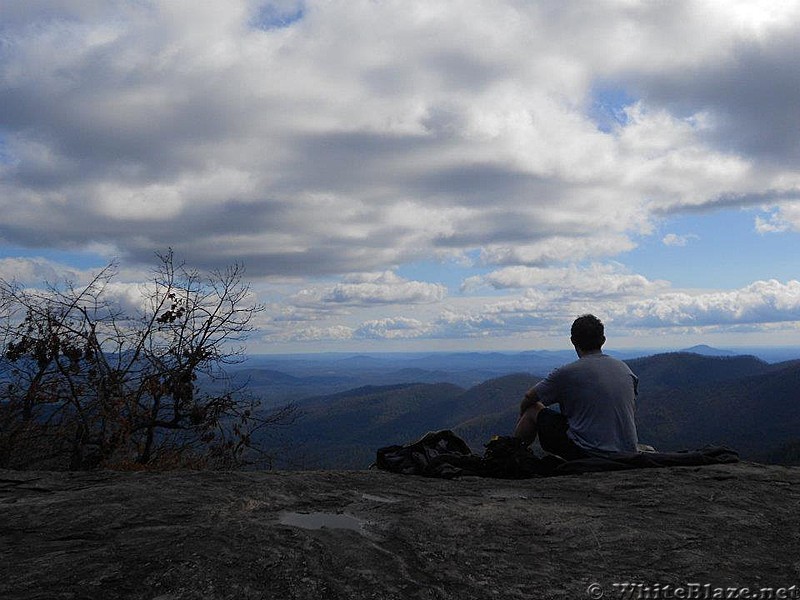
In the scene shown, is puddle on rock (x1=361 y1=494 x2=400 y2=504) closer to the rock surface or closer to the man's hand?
the rock surface

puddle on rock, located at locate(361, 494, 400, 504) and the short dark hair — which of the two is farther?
the short dark hair

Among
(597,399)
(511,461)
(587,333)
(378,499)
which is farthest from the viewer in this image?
(587,333)

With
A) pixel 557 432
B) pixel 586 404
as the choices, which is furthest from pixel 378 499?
pixel 586 404

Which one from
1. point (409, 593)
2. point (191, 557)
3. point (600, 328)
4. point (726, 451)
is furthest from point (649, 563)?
point (726, 451)

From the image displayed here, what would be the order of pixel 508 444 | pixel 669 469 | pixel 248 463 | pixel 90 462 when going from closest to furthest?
pixel 669 469 < pixel 508 444 < pixel 90 462 < pixel 248 463

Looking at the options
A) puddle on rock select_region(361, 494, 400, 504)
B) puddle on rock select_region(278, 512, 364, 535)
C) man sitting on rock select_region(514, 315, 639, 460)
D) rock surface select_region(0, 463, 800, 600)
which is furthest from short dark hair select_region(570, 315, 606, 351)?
puddle on rock select_region(278, 512, 364, 535)

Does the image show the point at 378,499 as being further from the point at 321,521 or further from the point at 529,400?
the point at 529,400

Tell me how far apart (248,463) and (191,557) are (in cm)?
677

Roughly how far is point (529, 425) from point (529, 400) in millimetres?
350

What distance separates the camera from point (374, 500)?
496 centimetres

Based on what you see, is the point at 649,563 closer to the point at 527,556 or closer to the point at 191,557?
the point at 527,556

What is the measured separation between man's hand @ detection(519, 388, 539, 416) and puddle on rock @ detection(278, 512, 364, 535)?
3.04 metres

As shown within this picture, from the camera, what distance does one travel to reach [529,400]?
22.1 ft

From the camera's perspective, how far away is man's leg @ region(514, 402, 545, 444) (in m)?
6.83
